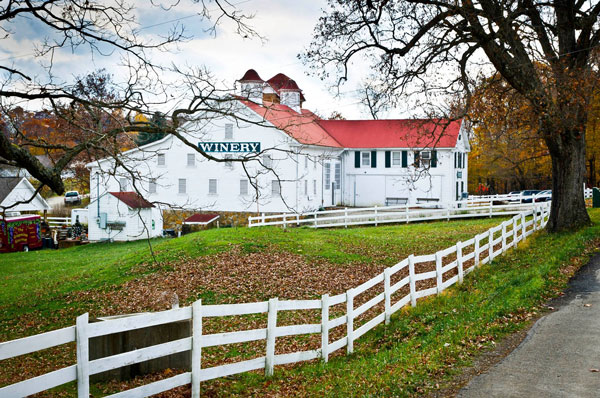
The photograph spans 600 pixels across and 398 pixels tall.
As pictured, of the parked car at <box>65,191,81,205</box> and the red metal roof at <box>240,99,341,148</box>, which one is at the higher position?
the red metal roof at <box>240,99,341,148</box>

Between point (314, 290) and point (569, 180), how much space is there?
11585 mm

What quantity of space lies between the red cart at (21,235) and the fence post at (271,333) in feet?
106

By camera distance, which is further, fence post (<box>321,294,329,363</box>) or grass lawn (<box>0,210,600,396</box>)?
fence post (<box>321,294,329,363</box>)

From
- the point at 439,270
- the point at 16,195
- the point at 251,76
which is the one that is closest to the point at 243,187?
the point at 251,76

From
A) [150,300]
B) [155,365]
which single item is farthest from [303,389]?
[150,300]

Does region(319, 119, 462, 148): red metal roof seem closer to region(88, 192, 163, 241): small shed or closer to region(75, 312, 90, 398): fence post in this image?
region(88, 192, 163, 241): small shed

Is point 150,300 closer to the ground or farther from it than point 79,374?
closer to the ground

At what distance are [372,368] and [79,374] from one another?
4444 mm

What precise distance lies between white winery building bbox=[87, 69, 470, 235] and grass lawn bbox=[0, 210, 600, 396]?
10.6m

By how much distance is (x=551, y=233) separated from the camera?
886 inches

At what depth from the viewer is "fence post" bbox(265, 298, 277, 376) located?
8648 mm

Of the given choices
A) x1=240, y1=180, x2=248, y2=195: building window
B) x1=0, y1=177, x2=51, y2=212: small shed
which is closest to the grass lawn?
x1=0, y1=177, x2=51, y2=212: small shed

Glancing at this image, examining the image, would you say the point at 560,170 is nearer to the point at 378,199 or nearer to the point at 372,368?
the point at 372,368

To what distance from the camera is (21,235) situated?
3772 cm
